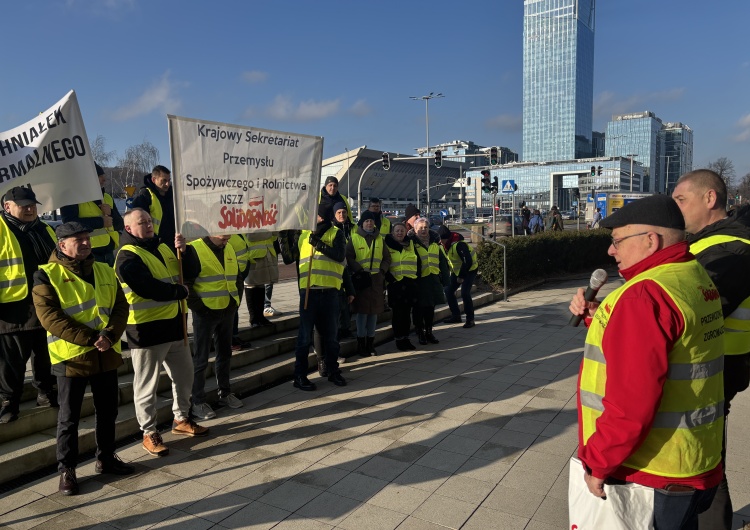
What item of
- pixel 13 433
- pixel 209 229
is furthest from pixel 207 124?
pixel 13 433

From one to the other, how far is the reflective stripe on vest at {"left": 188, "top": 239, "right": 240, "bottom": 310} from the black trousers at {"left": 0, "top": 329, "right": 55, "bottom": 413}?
1.43m

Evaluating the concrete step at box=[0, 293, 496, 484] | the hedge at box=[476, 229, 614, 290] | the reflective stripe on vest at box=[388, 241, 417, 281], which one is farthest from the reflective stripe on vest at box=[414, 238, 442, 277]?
the hedge at box=[476, 229, 614, 290]

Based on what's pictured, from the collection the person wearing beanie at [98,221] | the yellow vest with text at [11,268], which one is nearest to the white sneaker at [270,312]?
the person wearing beanie at [98,221]

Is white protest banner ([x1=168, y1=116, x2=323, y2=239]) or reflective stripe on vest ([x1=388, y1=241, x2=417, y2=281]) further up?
white protest banner ([x1=168, y1=116, x2=323, y2=239])

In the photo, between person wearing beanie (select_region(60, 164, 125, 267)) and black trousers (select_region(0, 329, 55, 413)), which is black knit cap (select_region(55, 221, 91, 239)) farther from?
person wearing beanie (select_region(60, 164, 125, 267))

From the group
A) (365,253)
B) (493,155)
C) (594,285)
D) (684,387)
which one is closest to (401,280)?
(365,253)

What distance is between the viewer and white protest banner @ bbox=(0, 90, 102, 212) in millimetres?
4988

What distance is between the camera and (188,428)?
16.7 feet

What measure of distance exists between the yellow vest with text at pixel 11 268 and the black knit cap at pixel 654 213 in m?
4.78

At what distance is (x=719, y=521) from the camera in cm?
297

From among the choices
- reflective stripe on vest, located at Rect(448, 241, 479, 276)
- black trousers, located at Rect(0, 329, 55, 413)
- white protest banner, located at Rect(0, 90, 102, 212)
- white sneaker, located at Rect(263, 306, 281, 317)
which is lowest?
white sneaker, located at Rect(263, 306, 281, 317)

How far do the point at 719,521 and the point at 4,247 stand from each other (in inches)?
220

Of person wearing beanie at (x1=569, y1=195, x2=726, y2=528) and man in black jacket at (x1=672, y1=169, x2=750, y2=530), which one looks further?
man in black jacket at (x1=672, y1=169, x2=750, y2=530)

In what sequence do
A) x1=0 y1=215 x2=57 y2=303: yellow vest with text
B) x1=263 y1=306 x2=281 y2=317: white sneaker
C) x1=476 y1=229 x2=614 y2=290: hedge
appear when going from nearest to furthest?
x1=0 y1=215 x2=57 y2=303: yellow vest with text, x1=263 y1=306 x2=281 y2=317: white sneaker, x1=476 y1=229 x2=614 y2=290: hedge
